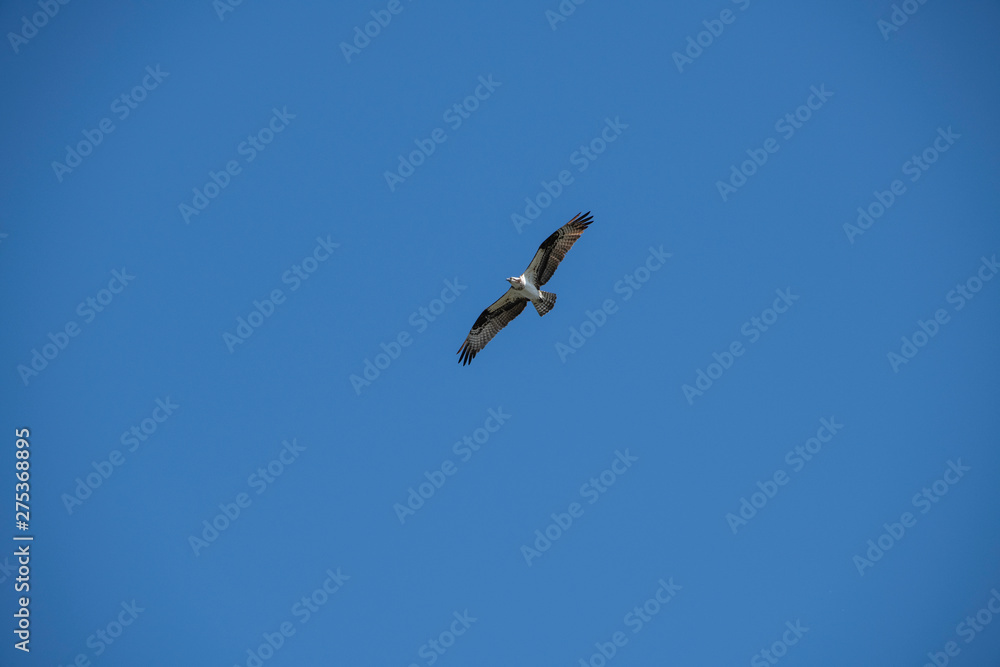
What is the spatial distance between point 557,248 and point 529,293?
3.98ft

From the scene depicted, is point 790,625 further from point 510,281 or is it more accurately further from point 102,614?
point 102,614

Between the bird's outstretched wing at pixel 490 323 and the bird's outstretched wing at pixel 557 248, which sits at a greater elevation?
the bird's outstretched wing at pixel 557 248

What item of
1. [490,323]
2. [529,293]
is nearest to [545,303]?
[529,293]

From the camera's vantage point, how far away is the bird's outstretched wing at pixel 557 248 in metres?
18.5

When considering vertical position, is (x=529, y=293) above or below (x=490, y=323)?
above

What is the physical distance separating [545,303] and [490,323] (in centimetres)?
174

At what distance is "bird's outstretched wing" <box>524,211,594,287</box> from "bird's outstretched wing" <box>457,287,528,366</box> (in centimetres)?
97

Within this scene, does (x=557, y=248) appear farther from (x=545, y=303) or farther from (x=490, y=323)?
(x=490, y=323)

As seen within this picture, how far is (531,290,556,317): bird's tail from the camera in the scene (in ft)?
62.8

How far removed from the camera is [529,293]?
19.0 meters

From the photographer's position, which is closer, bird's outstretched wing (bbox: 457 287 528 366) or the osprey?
the osprey

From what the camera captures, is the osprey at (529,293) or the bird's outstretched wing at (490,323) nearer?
the osprey at (529,293)

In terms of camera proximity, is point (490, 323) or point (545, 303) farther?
point (490, 323)

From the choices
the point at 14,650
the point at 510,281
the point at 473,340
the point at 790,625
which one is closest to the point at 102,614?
the point at 14,650
